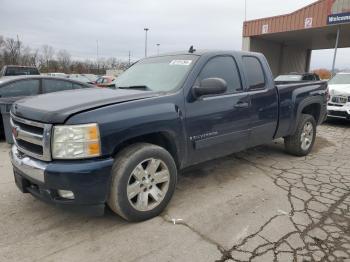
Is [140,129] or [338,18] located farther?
[338,18]

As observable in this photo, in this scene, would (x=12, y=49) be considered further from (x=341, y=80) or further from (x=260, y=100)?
(x=260, y=100)

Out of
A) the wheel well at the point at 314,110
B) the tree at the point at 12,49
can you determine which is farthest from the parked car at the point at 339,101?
the tree at the point at 12,49

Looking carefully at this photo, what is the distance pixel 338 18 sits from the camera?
56.9 feet

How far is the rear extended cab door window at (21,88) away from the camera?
251 inches

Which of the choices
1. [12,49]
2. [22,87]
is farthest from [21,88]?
[12,49]

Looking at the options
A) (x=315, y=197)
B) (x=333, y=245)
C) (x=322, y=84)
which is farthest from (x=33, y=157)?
(x=322, y=84)

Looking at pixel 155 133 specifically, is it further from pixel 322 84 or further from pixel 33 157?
pixel 322 84

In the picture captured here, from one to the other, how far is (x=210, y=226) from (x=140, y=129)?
1.22 meters

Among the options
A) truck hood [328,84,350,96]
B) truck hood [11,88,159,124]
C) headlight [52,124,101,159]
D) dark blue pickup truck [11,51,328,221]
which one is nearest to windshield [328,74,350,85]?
truck hood [328,84,350,96]

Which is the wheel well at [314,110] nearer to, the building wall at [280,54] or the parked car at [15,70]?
the parked car at [15,70]

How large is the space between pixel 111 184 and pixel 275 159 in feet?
11.8

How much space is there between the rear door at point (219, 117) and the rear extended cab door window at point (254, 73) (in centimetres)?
22

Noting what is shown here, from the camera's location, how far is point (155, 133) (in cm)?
333

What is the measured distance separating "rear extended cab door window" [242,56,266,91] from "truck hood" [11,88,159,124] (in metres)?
1.67
